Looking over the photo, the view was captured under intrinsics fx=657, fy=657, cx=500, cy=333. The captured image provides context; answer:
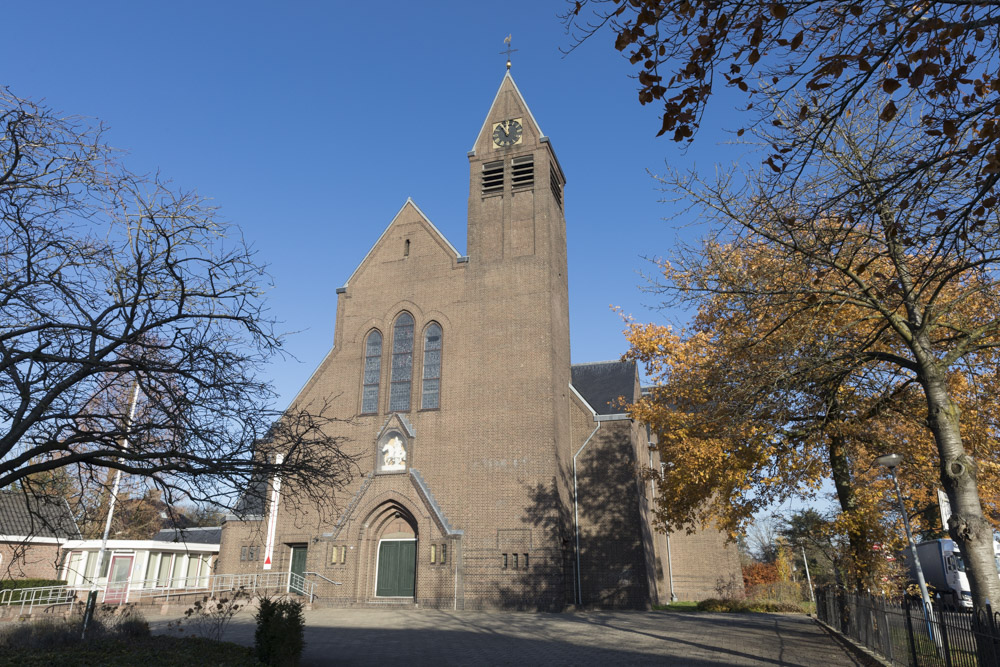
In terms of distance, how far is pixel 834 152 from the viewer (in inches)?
368

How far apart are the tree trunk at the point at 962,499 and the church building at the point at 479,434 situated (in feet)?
52.7

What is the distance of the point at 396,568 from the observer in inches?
982

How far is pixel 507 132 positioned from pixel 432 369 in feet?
37.4

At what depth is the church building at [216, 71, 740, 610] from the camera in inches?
936

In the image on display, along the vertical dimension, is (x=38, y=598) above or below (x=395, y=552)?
below

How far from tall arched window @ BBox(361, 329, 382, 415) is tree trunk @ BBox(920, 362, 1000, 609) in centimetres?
2161

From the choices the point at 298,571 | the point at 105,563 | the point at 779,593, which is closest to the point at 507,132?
the point at 298,571

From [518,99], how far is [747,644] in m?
24.6

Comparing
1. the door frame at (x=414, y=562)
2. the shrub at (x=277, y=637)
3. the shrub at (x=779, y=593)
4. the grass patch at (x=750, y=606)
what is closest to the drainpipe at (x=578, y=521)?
the grass patch at (x=750, y=606)

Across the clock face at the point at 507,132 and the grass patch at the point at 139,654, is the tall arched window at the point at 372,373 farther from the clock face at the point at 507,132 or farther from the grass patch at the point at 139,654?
the grass patch at the point at 139,654

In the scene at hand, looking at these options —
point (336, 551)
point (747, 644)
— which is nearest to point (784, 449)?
point (747, 644)

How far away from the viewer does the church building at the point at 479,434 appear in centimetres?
2377

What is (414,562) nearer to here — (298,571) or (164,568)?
(298,571)

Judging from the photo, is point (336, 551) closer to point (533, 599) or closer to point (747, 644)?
point (533, 599)
